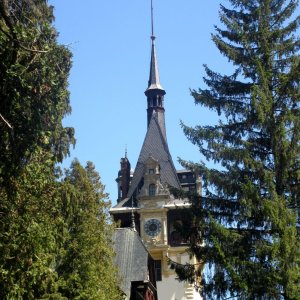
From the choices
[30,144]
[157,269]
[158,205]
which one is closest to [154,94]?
[158,205]

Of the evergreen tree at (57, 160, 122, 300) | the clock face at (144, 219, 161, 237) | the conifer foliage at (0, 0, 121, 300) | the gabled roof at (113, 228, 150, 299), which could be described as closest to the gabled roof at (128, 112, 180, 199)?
the clock face at (144, 219, 161, 237)

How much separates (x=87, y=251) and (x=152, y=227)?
28617 mm

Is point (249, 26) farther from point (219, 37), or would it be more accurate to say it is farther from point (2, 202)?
point (2, 202)

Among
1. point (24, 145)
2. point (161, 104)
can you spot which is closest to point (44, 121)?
point (24, 145)

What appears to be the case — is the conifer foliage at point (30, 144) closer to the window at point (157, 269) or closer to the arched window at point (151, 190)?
the window at point (157, 269)

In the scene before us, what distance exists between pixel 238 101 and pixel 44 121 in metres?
7.84

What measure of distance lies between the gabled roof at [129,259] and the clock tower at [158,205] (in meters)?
12.3

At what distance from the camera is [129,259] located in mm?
30000

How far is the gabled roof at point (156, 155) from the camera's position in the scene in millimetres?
53125

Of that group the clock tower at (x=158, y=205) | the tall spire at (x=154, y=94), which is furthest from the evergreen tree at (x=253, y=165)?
the tall spire at (x=154, y=94)

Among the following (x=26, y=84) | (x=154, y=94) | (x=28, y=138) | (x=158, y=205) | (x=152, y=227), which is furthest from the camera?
(x=154, y=94)

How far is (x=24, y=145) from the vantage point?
44.3ft

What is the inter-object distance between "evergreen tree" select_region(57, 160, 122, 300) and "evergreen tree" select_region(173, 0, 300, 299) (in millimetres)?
3415

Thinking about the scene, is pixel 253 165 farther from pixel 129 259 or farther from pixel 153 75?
pixel 153 75
